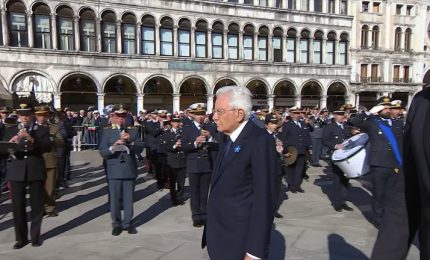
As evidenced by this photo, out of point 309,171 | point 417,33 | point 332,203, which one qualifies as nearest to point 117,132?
point 332,203

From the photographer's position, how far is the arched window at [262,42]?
31703 millimetres

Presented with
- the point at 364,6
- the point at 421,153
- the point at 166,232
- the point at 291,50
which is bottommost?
the point at 166,232

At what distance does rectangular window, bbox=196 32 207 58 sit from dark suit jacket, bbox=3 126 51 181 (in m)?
24.9

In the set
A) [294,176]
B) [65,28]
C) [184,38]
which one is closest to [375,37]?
[184,38]

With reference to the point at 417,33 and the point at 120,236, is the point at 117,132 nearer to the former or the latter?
the point at 120,236

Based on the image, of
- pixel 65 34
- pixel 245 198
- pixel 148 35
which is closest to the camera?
pixel 245 198

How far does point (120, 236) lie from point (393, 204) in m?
3.92

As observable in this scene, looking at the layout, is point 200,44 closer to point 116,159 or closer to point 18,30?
point 18,30

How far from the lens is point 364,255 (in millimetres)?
5027

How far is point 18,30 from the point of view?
964 inches

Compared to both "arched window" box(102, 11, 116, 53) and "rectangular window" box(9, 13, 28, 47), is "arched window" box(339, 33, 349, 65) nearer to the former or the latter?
"arched window" box(102, 11, 116, 53)

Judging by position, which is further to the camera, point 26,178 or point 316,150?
point 316,150

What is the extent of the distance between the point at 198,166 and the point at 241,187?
389 cm

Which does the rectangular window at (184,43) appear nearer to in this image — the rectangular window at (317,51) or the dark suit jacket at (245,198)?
the rectangular window at (317,51)
